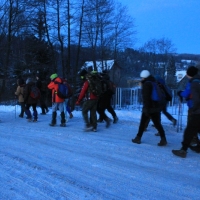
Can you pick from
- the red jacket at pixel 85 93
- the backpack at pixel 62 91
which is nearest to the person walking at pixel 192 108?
the red jacket at pixel 85 93

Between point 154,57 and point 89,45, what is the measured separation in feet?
99.5

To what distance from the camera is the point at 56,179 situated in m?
4.47

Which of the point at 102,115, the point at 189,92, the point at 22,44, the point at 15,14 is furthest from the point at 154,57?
the point at 189,92

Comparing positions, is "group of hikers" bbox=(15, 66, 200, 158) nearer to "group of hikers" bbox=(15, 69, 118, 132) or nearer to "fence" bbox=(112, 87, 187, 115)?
"group of hikers" bbox=(15, 69, 118, 132)

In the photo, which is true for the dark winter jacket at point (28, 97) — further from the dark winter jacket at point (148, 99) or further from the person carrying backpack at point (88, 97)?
the dark winter jacket at point (148, 99)

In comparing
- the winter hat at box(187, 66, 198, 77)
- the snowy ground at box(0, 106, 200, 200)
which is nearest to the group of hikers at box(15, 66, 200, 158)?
the winter hat at box(187, 66, 198, 77)

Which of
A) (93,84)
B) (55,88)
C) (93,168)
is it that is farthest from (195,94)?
(55,88)

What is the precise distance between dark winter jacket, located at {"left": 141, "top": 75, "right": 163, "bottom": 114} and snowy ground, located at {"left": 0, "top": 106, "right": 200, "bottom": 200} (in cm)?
89

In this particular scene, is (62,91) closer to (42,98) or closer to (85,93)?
(85,93)

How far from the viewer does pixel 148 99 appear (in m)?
6.58

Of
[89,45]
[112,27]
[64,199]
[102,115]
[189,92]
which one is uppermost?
[112,27]

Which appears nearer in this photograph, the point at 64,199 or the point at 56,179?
the point at 64,199

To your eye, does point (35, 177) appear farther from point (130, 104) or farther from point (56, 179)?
point (130, 104)

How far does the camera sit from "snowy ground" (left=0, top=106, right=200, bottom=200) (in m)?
4.03
